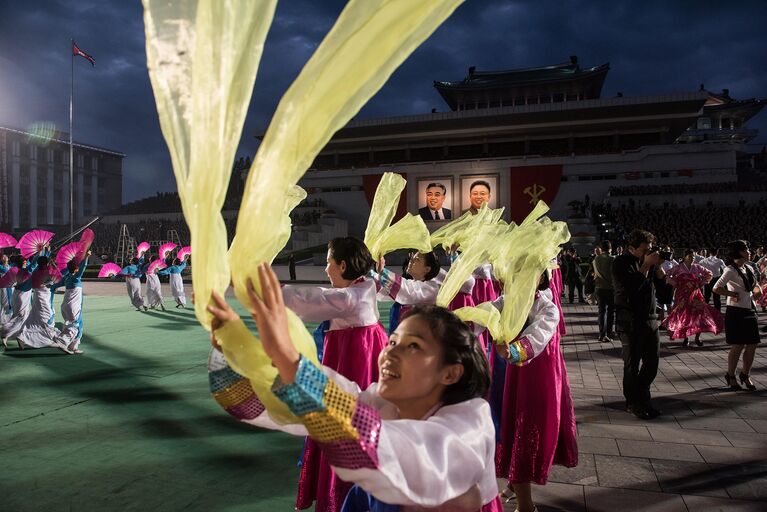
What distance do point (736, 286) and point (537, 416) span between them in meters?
3.79

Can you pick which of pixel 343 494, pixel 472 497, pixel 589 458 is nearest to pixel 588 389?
pixel 589 458

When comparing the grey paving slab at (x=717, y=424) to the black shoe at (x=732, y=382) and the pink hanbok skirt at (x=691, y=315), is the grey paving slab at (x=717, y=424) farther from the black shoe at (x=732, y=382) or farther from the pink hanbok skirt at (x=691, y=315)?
the pink hanbok skirt at (x=691, y=315)

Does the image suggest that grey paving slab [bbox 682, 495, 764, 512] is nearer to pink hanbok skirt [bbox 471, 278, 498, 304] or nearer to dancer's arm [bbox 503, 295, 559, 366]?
dancer's arm [bbox 503, 295, 559, 366]

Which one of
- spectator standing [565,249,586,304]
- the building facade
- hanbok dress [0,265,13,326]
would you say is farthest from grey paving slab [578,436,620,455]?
the building facade

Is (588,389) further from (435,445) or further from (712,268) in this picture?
(712,268)

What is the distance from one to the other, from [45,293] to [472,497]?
864 cm

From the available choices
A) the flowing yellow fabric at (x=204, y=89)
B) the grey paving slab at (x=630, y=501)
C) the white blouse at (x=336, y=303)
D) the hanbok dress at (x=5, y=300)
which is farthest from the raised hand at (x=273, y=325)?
the hanbok dress at (x=5, y=300)

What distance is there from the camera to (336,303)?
2.75 meters

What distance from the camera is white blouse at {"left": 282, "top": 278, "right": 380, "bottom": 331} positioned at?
2.59 m

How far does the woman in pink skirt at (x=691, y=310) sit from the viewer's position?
7.89 meters

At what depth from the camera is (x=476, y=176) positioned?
108 feet

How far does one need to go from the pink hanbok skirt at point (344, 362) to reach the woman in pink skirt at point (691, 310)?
263 inches

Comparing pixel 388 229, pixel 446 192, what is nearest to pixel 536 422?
pixel 388 229

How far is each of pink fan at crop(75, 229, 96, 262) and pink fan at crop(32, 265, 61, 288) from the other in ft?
2.53
